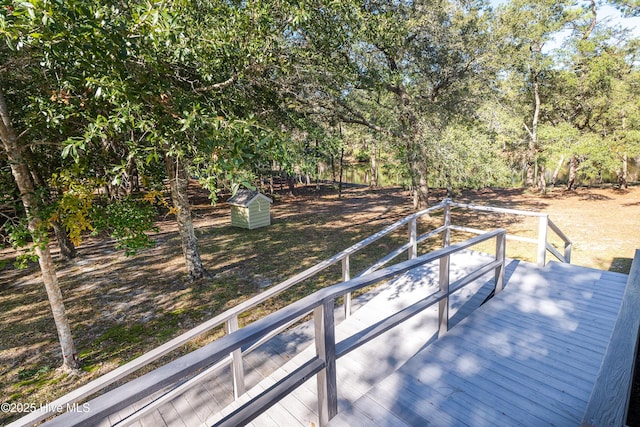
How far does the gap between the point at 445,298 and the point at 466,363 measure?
0.56 metres

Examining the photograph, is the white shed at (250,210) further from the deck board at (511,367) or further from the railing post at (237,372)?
the deck board at (511,367)

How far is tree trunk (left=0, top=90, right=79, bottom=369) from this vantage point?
4.35 meters

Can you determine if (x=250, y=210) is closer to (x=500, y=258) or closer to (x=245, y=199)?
(x=245, y=199)

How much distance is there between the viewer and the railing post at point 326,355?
188 cm

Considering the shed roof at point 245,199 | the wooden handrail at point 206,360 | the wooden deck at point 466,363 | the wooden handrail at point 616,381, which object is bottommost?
the wooden deck at point 466,363

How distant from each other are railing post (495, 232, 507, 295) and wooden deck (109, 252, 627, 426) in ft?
0.70

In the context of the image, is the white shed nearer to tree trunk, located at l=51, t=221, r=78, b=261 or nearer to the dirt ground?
the dirt ground

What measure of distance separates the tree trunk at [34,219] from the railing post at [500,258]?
5.82 m

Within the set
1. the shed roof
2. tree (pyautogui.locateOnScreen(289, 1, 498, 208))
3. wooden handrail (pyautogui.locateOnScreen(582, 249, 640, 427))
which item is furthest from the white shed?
wooden handrail (pyautogui.locateOnScreen(582, 249, 640, 427))

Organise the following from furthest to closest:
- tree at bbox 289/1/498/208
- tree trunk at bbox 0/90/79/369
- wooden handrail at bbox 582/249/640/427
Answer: tree at bbox 289/1/498/208 < tree trunk at bbox 0/90/79/369 < wooden handrail at bbox 582/249/640/427

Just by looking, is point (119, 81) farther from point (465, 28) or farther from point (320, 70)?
point (465, 28)

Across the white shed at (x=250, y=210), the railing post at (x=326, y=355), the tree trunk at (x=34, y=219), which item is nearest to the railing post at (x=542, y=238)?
the railing post at (x=326, y=355)

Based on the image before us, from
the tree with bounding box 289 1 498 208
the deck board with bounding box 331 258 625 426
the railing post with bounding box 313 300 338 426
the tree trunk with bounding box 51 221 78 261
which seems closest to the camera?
the railing post with bounding box 313 300 338 426

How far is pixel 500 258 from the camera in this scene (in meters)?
4.00
